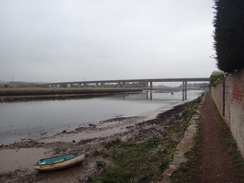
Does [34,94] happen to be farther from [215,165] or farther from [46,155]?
[215,165]

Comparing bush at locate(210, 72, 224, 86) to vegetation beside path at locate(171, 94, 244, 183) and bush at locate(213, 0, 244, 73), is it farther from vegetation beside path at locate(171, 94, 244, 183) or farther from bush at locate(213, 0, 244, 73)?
bush at locate(213, 0, 244, 73)

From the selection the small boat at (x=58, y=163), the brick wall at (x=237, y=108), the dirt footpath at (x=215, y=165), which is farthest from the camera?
the small boat at (x=58, y=163)

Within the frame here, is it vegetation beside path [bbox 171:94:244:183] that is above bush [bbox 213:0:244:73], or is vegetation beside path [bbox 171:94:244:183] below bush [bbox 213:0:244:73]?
below

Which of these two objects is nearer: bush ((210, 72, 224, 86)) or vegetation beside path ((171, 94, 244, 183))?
vegetation beside path ((171, 94, 244, 183))

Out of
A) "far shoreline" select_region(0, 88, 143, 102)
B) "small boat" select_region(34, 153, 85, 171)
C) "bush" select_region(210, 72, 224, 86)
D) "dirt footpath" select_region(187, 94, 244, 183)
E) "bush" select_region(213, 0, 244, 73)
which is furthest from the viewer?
"far shoreline" select_region(0, 88, 143, 102)

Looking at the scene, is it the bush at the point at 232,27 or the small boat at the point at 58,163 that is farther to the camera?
the small boat at the point at 58,163

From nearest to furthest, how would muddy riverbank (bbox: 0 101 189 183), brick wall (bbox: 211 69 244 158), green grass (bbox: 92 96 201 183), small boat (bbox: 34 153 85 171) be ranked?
brick wall (bbox: 211 69 244 158) < green grass (bbox: 92 96 201 183) < muddy riverbank (bbox: 0 101 189 183) < small boat (bbox: 34 153 85 171)

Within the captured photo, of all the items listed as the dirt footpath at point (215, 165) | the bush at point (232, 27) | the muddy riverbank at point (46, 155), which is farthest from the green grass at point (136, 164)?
the bush at point (232, 27)

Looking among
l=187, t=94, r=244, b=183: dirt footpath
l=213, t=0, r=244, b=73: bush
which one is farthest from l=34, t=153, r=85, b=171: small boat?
l=213, t=0, r=244, b=73: bush

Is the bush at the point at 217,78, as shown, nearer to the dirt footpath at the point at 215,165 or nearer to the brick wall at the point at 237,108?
the brick wall at the point at 237,108

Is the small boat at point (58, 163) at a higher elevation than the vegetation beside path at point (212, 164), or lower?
lower

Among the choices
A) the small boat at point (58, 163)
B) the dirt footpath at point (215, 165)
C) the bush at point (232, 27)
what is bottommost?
the small boat at point (58, 163)

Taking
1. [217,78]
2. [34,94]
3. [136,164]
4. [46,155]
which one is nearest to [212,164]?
[136,164]

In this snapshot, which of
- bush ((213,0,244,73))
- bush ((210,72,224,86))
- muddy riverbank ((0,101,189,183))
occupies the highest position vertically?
bush ((213,0,244,73))
